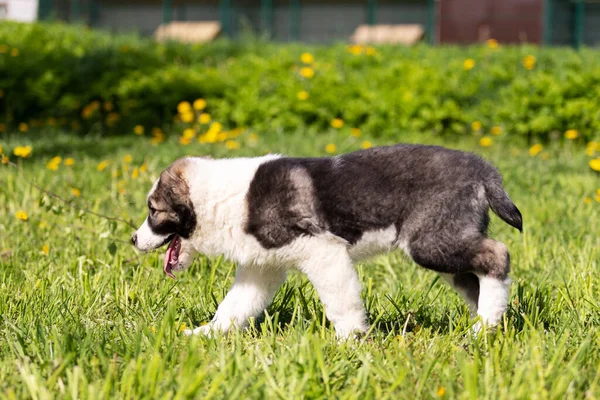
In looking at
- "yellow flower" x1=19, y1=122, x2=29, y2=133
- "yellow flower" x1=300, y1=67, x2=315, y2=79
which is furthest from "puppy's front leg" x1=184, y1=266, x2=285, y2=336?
"yellow flower" x1=19, y1=122, x2=29, y2=133

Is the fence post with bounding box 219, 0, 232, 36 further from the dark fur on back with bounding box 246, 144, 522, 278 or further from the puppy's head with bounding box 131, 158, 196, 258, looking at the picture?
the dark fur on back with bounding box 246, 144, 522, 278

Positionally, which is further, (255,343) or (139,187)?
(139,187)

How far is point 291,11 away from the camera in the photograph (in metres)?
25.7

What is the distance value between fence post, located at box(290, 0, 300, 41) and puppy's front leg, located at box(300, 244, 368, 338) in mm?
19631

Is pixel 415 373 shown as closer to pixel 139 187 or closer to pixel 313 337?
pixel 313 337

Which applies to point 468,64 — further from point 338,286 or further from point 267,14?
point 267,14

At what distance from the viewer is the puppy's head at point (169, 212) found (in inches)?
142

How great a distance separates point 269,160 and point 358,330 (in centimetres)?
85

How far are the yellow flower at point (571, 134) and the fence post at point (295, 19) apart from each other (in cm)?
1416

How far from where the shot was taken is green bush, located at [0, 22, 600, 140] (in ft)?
31.1

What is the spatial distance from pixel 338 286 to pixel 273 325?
0.39 metres

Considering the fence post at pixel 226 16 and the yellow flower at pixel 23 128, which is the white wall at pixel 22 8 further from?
the yellow flower at pixel 23 128

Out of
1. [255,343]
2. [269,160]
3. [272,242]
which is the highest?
[269,160]

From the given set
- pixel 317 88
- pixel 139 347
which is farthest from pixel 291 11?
pixel 139 347
